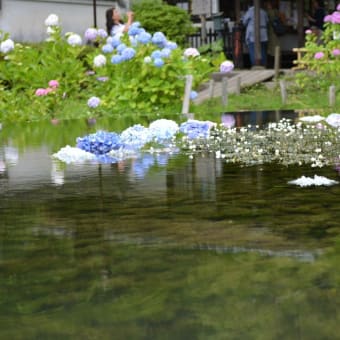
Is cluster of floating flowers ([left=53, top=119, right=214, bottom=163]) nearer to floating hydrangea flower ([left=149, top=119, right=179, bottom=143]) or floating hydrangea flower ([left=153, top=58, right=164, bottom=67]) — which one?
floating hydrangea flower ([left=149, top=119, right=179, bottom=143])

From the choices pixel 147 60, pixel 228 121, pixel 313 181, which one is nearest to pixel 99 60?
pixel 147 60

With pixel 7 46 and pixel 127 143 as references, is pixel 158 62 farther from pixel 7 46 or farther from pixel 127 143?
pixel 127 143

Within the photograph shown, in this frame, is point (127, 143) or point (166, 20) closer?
point (127, 143)

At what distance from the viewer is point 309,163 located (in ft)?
17.5

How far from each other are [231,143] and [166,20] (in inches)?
767

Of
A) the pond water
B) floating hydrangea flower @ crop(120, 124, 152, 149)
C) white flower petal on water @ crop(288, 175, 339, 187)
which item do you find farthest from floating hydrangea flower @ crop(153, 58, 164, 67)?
white flower petal on water @ crop(288, 175, 339, 187)

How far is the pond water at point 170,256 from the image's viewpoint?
205 cm

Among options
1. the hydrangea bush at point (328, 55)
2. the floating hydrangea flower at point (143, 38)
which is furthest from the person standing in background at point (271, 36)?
the floating hydrangea flower at point (143, 38)

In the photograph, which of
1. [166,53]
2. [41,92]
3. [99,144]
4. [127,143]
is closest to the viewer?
[99,144]

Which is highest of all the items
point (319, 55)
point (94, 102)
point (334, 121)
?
point (319, 55)

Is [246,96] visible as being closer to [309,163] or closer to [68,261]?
[309,163]

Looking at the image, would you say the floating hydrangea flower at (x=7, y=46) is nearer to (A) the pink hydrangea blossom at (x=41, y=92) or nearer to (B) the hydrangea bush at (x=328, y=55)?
(A) the pink hydrangea blossom at (x=41, y=92)

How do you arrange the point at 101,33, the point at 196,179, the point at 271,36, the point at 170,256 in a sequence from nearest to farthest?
the point at 170,256 < the point at 196,179 < the point at 101,33 < the point at 271,36

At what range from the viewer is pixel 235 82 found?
20.5 meters
